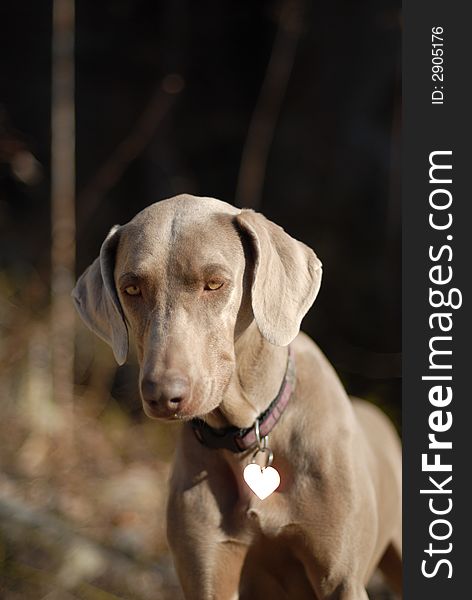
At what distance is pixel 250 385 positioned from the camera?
8.70 ft

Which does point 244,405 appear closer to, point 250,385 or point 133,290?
point 250,385

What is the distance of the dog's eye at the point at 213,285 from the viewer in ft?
7.79

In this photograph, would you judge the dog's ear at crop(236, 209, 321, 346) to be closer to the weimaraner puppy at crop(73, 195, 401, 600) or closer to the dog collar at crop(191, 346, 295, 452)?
the weimaraner puppy at crop(73, 195, 401, 600)

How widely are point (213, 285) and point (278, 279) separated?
20cm

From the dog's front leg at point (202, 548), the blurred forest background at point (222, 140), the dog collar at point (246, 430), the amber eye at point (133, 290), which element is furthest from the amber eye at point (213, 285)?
the blurred forest background at point (222, 140)

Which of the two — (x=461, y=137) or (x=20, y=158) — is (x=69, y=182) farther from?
(x=461, y=137)

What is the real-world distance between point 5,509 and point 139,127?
3.06 metres

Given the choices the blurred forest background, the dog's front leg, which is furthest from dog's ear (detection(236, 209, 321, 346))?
the blurred forest background

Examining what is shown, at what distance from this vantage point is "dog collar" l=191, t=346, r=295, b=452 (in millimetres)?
2654

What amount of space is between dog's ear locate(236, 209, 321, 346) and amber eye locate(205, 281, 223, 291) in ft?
0.31

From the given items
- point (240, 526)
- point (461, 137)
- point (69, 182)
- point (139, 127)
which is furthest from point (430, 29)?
point (139, 127)

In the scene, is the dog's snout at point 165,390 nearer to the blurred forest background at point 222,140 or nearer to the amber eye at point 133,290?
the amber eye at point 133,290

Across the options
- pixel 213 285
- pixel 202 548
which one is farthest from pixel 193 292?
pixel 202 548

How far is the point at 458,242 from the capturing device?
293 cm
